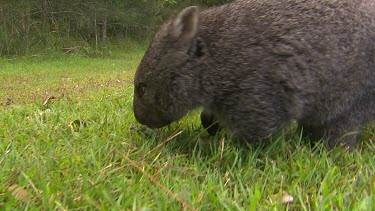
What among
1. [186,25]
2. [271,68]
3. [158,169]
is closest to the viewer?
[158,169]

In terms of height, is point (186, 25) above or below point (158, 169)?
above

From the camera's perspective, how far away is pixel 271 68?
261cm

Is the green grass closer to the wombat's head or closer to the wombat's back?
the wombat's head

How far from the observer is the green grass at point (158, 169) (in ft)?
5.75

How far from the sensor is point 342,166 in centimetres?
249

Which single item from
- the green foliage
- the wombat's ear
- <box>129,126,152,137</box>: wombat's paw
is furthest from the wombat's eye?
the green foliage

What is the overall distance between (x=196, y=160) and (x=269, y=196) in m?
0.63

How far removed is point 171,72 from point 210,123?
554mm

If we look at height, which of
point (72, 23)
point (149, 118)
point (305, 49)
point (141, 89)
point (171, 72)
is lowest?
point (72, 23)

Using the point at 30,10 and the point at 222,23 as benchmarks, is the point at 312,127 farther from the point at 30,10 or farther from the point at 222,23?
the point at 30,10

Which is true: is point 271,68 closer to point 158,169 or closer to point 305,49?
point 305,49

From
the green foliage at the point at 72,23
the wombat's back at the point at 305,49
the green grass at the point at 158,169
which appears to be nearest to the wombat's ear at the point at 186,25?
the wombat's back at the point at 305,49

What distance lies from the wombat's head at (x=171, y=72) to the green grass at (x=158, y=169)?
0.18 m

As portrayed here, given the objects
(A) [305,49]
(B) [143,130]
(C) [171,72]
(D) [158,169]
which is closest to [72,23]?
(B) [143,130]
